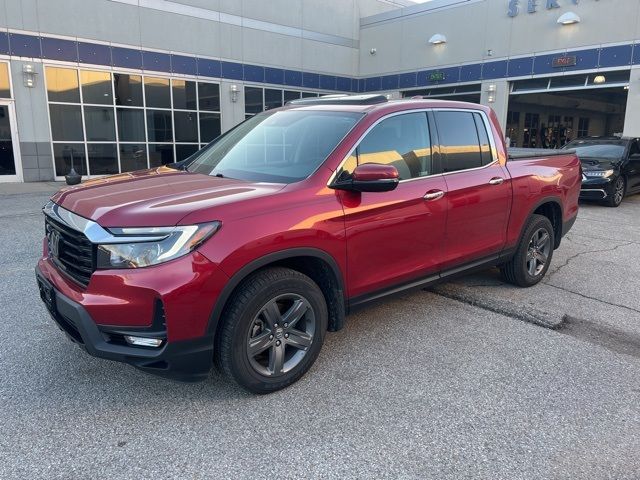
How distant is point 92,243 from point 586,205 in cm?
1244

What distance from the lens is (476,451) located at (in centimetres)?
268

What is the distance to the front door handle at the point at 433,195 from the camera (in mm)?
3930

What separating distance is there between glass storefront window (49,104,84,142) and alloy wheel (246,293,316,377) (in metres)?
16.4

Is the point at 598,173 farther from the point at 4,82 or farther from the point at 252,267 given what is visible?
the point at 4,82

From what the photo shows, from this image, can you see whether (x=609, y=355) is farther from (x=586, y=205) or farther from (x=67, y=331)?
(x=586, y=205)

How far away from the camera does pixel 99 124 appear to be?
17.4 metres

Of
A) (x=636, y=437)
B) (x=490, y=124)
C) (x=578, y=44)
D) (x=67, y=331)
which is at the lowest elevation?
(x=636, y=437)

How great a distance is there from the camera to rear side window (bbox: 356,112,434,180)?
369cm

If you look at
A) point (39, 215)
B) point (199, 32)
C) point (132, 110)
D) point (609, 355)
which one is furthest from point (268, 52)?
point (609, 355)

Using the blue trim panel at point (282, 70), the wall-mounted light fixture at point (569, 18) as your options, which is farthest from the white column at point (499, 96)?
the wall-mounted light fixture at point (569, 18)

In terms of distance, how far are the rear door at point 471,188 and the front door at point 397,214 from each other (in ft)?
0.55

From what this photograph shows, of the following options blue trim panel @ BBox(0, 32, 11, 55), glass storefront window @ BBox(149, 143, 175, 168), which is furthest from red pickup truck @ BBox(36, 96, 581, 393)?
glass storefront window @ BBox(149, 143, 175, 168)

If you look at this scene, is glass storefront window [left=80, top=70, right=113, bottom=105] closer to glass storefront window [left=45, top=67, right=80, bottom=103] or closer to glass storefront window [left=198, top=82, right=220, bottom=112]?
glass storefront window [left=45, top=67, right=80, bottom=103]

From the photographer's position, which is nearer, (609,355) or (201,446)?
(201,446)
